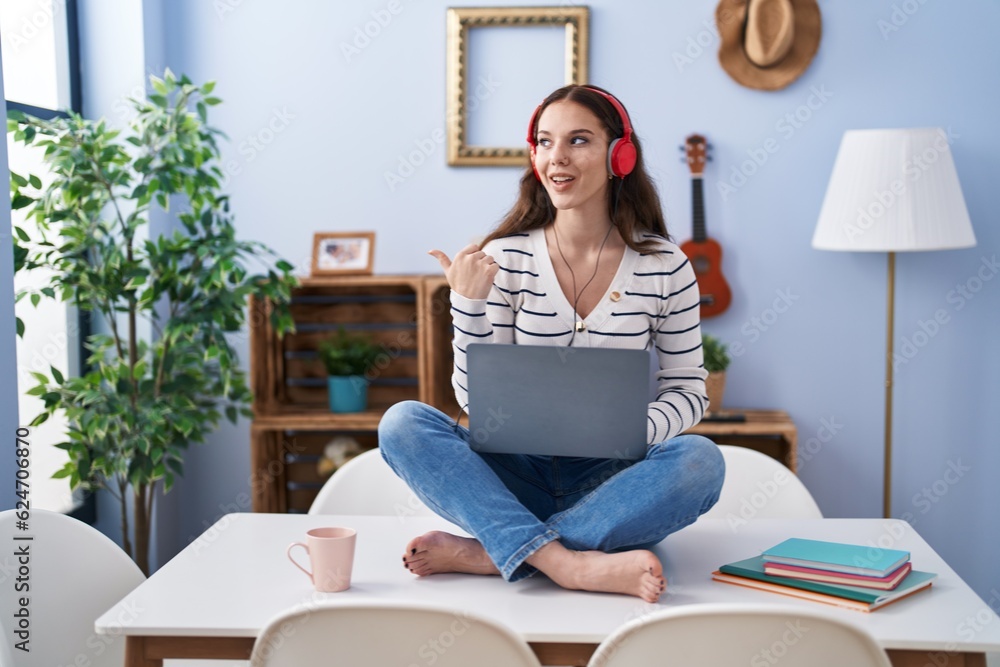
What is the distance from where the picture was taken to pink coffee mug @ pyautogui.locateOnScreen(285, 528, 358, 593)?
1.29 meters

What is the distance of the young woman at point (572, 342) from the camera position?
4.51 feet

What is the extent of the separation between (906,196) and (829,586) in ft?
5.41

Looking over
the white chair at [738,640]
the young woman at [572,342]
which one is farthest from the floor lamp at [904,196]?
the white chair at [738,640]

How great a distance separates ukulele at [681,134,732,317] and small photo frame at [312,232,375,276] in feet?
3.05

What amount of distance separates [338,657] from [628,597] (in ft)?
1.40

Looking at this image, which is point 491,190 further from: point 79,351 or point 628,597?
point 628,597

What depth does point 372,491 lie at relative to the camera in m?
1.88

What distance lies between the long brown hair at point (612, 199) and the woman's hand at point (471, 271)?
20 centimetres

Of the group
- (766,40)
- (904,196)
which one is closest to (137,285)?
(766,40)

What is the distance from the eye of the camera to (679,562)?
4.68 feet

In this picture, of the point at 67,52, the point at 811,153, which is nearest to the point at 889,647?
the point at 811,153

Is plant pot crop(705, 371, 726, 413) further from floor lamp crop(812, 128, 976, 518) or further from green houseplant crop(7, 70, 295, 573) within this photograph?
green houseplant crop(7, 70, 295, 573)

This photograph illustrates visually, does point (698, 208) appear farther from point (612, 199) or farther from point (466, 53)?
point (612, 199)

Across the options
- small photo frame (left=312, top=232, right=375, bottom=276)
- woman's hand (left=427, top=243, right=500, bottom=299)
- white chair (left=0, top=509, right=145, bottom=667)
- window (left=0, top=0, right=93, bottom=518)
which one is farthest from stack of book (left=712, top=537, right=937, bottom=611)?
window (left=0, top=0, right=93, bottom=518)
